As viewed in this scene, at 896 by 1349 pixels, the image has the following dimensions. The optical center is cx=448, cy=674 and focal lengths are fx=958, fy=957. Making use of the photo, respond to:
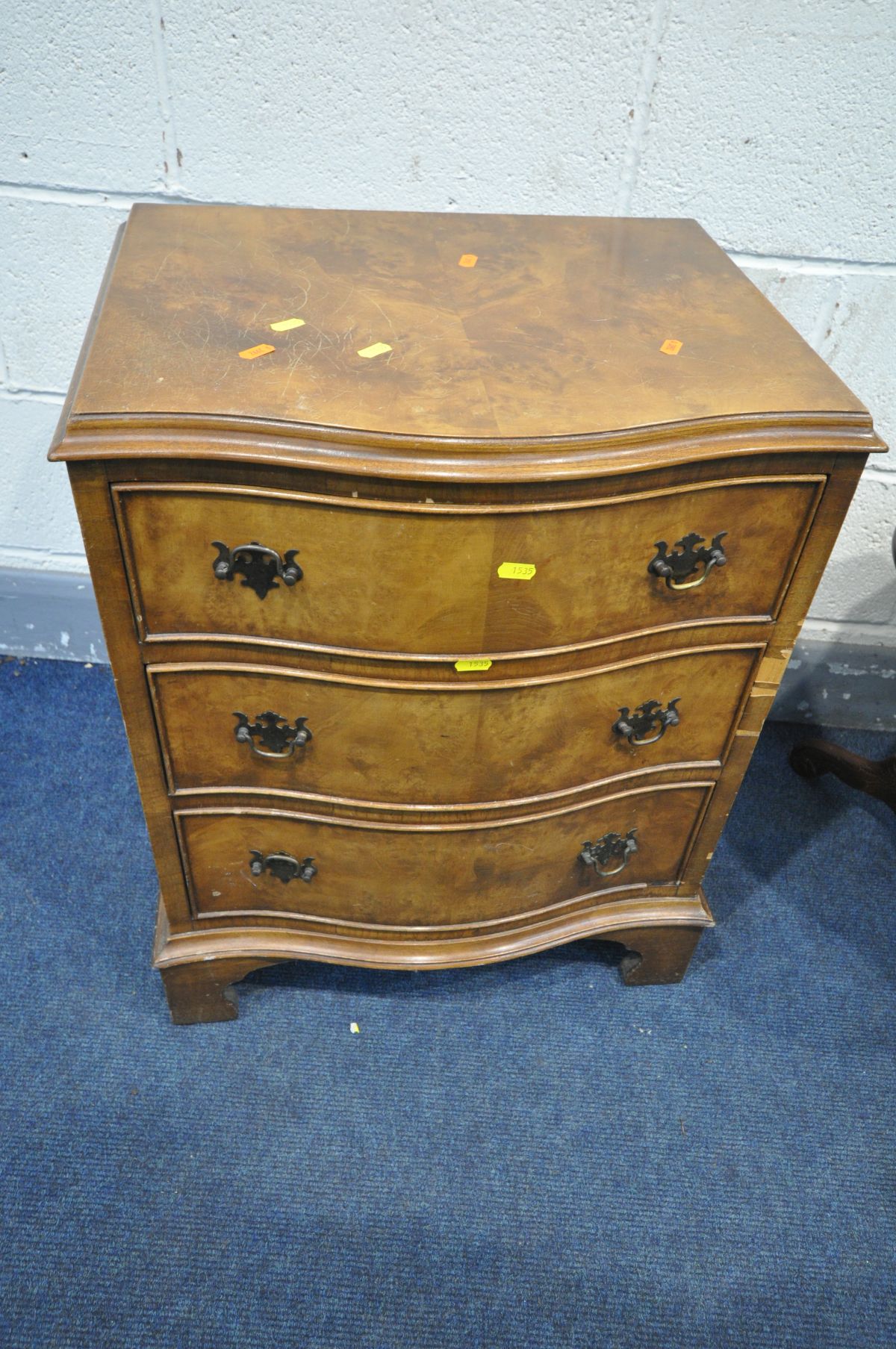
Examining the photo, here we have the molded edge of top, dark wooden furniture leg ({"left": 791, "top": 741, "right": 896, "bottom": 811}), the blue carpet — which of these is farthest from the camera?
dark wooden furniture leg ({"left": 791, "top": 741, "right": 896, "bottom": 811})

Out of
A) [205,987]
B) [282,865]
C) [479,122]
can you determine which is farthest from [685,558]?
[205,987]

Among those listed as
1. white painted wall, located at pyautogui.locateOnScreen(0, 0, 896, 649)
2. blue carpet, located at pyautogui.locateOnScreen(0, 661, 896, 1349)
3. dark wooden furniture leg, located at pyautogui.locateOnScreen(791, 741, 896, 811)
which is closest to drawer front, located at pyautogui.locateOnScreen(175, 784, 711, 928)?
blue carpet, located at pyautogui.locateOnScreen(0, 661, 896, 1349)

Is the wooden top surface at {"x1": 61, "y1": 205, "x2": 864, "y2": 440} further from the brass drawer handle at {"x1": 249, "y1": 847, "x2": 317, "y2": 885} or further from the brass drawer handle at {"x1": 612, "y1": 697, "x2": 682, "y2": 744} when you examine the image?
the brass drawer handle at {"x1": 249, "y1": 847, "x2": 317, "y2": 885}

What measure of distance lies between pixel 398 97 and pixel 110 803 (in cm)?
136

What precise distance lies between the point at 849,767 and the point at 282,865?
1.20m

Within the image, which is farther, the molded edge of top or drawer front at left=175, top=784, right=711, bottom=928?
drawer front at left=175, top=784, right=711, bottom=928

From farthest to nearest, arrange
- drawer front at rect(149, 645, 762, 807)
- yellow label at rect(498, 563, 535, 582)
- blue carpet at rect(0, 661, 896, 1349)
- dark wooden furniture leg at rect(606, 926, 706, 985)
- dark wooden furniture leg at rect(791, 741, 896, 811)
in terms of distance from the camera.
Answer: dark wooden furniture leg at rect(791, 741, 896, 811) → dark wooden furniture leg at rect(606, 926, 706, 985) → blue carpet at rect(0, 661, 896, 1349) → drawer front at rect(149, 645, 762, 807) → yellow label at rect(498, 563, 535, 582)

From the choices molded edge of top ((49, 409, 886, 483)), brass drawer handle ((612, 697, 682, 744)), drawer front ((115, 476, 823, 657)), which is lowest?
brass drawer handle ((612, 697, 682, 744))

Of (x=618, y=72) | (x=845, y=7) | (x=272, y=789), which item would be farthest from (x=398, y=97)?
(x=272, y=789)

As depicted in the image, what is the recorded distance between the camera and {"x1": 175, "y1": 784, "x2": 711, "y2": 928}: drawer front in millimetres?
1330

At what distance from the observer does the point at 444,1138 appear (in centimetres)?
146

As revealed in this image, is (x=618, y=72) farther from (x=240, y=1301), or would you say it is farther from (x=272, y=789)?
(x=240, y=1301)

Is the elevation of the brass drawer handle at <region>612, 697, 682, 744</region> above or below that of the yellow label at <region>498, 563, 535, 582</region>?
below

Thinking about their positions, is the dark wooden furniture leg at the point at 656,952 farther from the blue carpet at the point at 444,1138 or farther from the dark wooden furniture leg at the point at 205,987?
the dark wooden furniture leg at the point at 205,987
